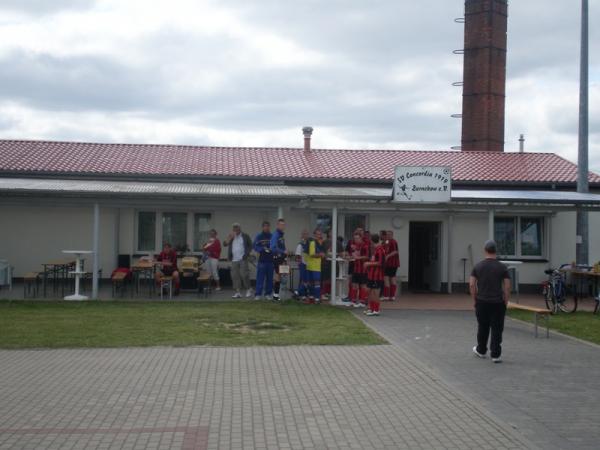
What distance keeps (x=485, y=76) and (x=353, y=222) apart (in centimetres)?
1773

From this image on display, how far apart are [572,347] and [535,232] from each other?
10.7 meters

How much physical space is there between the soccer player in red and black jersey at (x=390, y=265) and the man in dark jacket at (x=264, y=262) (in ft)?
9.01

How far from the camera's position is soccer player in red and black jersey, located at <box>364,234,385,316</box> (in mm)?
14375

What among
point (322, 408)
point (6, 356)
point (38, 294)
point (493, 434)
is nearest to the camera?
point (493, 434)

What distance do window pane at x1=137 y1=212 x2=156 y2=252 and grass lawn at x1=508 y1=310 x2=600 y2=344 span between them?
10422 millimetres

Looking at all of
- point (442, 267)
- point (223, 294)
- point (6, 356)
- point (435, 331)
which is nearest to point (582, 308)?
point (442, 267)

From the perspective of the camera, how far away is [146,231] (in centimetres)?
2138

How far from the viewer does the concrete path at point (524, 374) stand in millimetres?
6824

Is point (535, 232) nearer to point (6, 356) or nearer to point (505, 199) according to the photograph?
point (505, 199)

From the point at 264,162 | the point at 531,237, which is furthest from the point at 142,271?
the point at 531,237

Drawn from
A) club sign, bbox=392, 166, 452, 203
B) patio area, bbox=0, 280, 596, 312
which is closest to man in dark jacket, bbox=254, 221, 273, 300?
patio area, bbox=0, 280, 596, 312

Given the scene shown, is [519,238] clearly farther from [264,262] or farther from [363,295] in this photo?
[264,262]

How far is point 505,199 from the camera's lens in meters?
16.8

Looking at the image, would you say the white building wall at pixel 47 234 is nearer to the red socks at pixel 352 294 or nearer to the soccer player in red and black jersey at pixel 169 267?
the soccer player in red and black jersey at pixel 169 267
